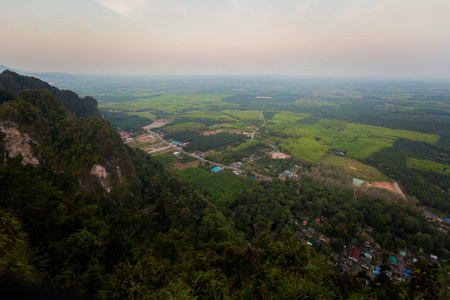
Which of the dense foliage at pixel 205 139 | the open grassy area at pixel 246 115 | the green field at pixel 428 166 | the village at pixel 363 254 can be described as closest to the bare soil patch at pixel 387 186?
the village at pixel 363 254

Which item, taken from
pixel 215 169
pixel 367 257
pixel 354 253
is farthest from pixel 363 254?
pixel 215 169

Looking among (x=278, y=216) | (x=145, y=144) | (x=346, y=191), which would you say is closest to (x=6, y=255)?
(x=278, y=216)

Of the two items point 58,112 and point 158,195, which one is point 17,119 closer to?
point 58,112

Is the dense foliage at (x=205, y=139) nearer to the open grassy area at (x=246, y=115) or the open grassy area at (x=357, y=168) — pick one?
the open grassy area at (x=357, y=168)

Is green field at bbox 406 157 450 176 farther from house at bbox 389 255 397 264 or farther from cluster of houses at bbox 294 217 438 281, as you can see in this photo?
house at bbox 389 255 397 264

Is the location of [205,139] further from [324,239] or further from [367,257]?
[367,257]

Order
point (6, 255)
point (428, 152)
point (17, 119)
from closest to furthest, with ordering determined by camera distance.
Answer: point (6, 255) < point (17, 119) < point (428, 152)

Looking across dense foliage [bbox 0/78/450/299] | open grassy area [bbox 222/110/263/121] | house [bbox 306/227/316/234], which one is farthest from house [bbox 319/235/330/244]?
open grassy area [bbox 222/110/263/121]
